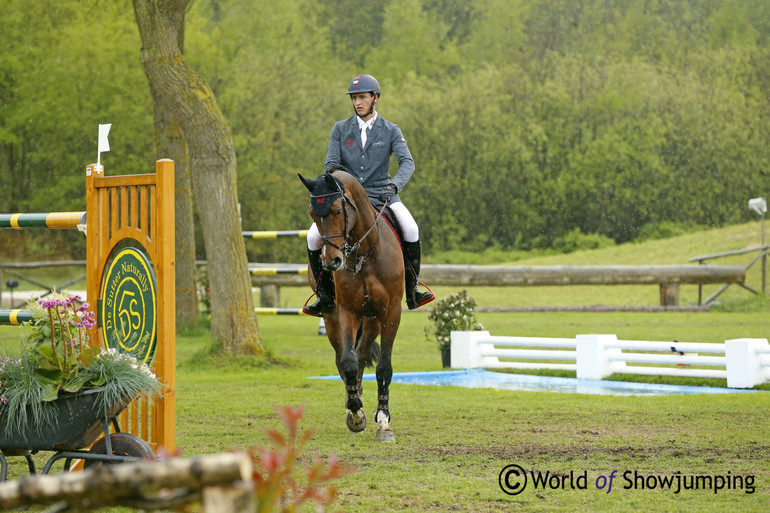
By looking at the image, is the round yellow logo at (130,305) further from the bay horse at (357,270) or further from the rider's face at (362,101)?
the rider's face at (362,101)

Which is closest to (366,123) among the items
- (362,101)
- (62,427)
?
(362,101)

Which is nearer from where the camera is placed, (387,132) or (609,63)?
(387,132)

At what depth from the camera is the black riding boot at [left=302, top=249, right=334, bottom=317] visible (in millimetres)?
6973

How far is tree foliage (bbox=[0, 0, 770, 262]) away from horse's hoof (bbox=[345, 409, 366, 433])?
28.1 meters

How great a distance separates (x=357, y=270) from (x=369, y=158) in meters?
1.06

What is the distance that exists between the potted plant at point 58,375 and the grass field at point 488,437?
0.29 meters

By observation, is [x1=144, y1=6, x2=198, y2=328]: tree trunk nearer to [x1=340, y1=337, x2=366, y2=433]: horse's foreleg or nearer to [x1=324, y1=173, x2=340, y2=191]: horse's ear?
[x1=340, y1=337, x2=366, y2=433]: horse's foreleg

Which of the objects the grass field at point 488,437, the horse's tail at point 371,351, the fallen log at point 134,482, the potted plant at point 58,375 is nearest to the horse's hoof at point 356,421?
the grass field at point 488,437

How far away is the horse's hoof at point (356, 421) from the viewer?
6648 mm

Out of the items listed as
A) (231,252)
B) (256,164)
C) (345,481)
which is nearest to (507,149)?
(256,164)

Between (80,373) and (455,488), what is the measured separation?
197 cm

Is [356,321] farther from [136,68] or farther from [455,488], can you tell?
[136,68]

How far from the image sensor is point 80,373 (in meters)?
4.48

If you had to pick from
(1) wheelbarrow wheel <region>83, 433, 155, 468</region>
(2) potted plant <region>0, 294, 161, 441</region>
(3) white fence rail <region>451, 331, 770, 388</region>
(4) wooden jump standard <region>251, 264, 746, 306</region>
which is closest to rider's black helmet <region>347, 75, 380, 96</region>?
(2) potted plant <region>0, 294, 161, 441</region>
